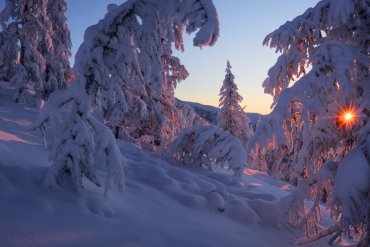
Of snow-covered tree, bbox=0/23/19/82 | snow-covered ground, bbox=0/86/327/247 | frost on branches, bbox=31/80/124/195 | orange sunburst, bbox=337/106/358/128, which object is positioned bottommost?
snow-covered ground, bbox=0/86/327/247

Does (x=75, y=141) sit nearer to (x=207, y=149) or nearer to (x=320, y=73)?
(x=320, y=73)

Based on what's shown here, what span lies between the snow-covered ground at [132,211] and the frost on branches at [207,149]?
944 mm

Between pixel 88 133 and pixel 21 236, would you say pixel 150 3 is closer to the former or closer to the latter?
pixel 88 133

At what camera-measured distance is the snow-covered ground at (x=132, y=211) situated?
3.86 meters

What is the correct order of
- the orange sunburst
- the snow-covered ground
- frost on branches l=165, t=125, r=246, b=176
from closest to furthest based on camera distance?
the snow-covered ground → the orange sunburst → frost on branches l=165, t=125, r=246, b=176

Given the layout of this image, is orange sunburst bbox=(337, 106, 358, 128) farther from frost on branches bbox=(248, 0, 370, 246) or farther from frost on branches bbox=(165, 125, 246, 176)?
frost on branches bbox=(165, 125, 246, 176)

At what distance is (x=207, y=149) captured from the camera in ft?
31.4

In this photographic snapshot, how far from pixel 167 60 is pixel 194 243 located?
12478 millimetres

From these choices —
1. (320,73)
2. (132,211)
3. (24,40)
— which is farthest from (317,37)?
(24,40)

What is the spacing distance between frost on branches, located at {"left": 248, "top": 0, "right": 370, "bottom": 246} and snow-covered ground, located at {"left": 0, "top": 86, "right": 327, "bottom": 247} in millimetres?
1067

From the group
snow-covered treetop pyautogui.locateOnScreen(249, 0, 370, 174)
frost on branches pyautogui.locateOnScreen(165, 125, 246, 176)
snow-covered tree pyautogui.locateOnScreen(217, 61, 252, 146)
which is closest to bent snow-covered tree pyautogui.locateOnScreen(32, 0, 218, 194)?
snow-covered treetop pyautogui.locateOnScreen(249, 0, 370, 174)

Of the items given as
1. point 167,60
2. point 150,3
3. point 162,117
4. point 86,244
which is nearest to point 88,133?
point 86,244

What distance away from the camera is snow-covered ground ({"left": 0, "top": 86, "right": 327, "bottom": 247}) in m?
3.86

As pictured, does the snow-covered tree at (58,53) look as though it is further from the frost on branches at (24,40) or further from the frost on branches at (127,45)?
the frost on branches at (127,45)
